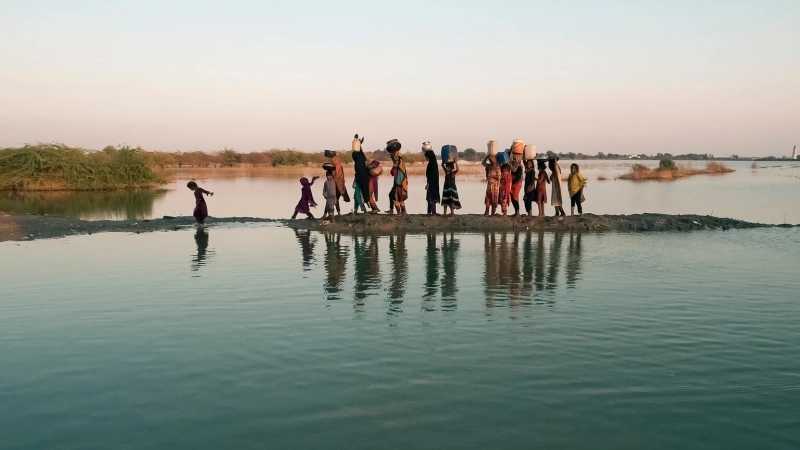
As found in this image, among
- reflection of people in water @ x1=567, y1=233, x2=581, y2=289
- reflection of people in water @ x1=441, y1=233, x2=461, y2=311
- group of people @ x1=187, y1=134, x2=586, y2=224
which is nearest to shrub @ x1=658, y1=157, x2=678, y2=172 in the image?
group of people @ x1=187, y1=134, x2=586, y2=224

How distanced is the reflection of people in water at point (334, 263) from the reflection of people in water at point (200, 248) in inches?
94.6

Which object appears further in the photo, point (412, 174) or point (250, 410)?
point (412, 174)

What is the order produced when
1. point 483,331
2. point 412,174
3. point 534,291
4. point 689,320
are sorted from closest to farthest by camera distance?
point 483,331 < point 689,320 < point 534,291 < point 412,174

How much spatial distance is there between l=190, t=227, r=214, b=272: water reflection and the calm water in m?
0.19

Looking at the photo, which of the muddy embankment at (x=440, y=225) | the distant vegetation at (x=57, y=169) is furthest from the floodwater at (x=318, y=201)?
the muddy embankment at (x=440, y=225)

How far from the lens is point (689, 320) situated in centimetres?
773

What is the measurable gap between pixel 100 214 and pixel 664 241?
19515 millimetres

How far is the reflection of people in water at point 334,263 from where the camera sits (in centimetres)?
990

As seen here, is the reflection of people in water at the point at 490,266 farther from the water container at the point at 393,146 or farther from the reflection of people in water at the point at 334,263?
the water container at the point at 393,146

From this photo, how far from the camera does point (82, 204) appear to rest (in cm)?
2886

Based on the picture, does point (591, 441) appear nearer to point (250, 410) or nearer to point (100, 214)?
point (250, 410)

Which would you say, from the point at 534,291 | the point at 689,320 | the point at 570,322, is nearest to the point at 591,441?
the point at 570,322

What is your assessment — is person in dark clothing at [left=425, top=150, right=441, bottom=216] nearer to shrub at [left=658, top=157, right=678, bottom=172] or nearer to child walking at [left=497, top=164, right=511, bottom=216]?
child walking at [left=497, top=164, right=511, bottom=216]

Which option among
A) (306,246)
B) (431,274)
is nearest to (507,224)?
→ (306,246)
